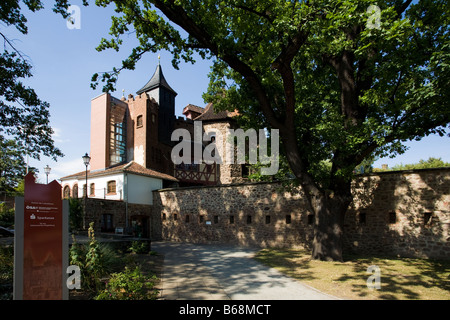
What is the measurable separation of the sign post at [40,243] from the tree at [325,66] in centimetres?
579

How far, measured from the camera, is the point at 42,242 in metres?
4.40

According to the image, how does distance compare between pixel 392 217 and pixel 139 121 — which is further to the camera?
pixel 139 121

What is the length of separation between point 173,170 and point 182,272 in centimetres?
1937

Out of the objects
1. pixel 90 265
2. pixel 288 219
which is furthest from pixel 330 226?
pixel 90 265

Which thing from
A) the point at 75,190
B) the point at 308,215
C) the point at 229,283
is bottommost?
the point at 229,283

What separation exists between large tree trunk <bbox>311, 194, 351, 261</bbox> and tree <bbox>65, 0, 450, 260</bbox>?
4 cm

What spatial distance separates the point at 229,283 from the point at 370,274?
448 cm

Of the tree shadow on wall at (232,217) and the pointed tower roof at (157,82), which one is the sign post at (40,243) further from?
the pointed tower roof at (157,82)

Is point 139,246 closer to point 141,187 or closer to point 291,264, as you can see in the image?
point 291,264

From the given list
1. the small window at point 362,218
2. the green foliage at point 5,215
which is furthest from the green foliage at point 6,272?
the green foliage at point 5,215

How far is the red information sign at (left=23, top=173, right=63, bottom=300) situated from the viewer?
4.24 metres

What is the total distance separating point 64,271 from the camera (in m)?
4.56

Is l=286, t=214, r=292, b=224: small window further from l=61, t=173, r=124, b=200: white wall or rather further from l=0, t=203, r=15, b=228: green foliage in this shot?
l=0, t=203, r=15, b=228: green foliage
